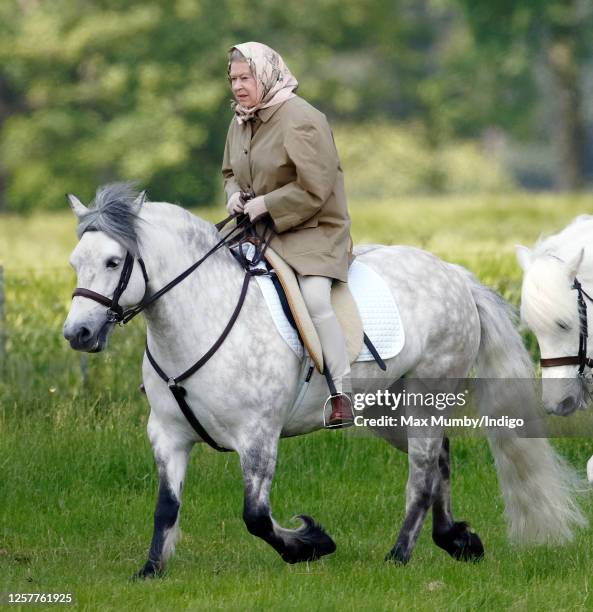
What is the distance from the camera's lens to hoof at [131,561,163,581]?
6.84 meters

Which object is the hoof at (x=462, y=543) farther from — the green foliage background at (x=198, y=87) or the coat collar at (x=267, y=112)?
the green foliage background at (x=198, y=87)

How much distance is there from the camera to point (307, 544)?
23.8 ft

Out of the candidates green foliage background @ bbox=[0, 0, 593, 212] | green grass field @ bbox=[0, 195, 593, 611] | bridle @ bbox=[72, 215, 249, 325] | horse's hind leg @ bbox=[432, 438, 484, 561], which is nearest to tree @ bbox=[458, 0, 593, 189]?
green foliage background @ bbox=[0, 0, 593, 212]

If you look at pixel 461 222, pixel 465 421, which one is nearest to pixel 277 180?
pixel 465 421

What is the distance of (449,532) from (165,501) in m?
1.74

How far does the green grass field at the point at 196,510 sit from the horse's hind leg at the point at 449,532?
0.40 ft

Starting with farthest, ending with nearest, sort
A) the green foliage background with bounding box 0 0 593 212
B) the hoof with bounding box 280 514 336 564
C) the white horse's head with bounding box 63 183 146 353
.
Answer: the green foliage background with bounding box 0 0 593 212
the hoof with bounding box 280 514 336 564
the white horse's head with bounding box 63 183 146 353

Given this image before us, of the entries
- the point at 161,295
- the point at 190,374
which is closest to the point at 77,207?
the point at 161,295

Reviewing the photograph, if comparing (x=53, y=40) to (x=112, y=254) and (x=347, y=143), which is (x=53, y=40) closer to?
(x=347, y=143)

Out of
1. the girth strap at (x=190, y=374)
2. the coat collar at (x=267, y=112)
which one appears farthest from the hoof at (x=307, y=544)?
the coat collar at (x=267, y=112)

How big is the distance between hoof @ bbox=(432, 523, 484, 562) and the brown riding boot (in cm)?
109

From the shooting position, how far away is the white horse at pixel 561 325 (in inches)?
269

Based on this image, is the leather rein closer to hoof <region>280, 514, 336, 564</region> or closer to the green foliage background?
hoof <region>280, 514, 336, 564</region>

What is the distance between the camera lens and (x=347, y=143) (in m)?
55.3
